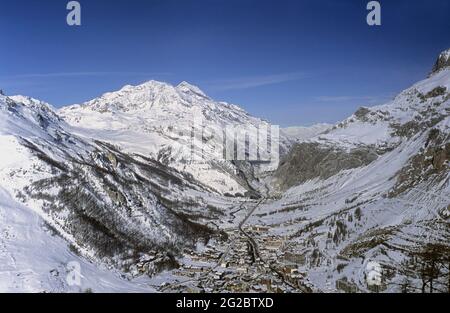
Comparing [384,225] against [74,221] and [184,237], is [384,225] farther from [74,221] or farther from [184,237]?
[74,221]

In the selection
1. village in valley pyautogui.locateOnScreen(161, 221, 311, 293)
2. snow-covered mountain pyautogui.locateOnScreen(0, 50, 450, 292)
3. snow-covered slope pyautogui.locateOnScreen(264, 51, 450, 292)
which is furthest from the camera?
village in valley pyautogui.locateOnScreen(161, 221, 311, 293)

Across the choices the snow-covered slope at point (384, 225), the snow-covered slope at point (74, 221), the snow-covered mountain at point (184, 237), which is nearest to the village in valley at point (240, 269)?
the snow-covered mountain at point (184, 237)

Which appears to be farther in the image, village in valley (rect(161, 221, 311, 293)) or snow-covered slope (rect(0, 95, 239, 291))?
village in valley (rect(161, 221, 311, 293))

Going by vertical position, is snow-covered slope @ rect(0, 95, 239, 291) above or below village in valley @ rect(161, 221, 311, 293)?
above

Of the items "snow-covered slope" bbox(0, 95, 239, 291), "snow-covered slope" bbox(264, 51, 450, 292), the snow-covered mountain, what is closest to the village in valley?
the snow-covered mountain

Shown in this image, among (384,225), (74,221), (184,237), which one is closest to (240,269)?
(184,237)

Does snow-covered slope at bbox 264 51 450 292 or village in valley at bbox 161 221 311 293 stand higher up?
snow-covered slope at bbox 264 51 450 292

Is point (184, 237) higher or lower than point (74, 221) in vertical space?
lower

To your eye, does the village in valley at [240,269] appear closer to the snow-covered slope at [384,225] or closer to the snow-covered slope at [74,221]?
the snow-covered slope at [384,225]

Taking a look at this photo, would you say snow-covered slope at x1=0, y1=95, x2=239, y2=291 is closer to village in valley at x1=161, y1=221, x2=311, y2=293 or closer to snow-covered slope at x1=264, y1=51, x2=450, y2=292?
village in valley at x1=161, y1=221, x2=311, y2=293

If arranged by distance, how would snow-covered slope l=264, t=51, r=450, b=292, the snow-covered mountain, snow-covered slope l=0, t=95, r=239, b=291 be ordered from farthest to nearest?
snow-covered slope l=264, t=51, r=450, b=292
the snow-covered mountain
snow-covered slope l=0, t=95, r=239, b=291

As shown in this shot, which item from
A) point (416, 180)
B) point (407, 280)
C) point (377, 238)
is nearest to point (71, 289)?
point (407, 280)
